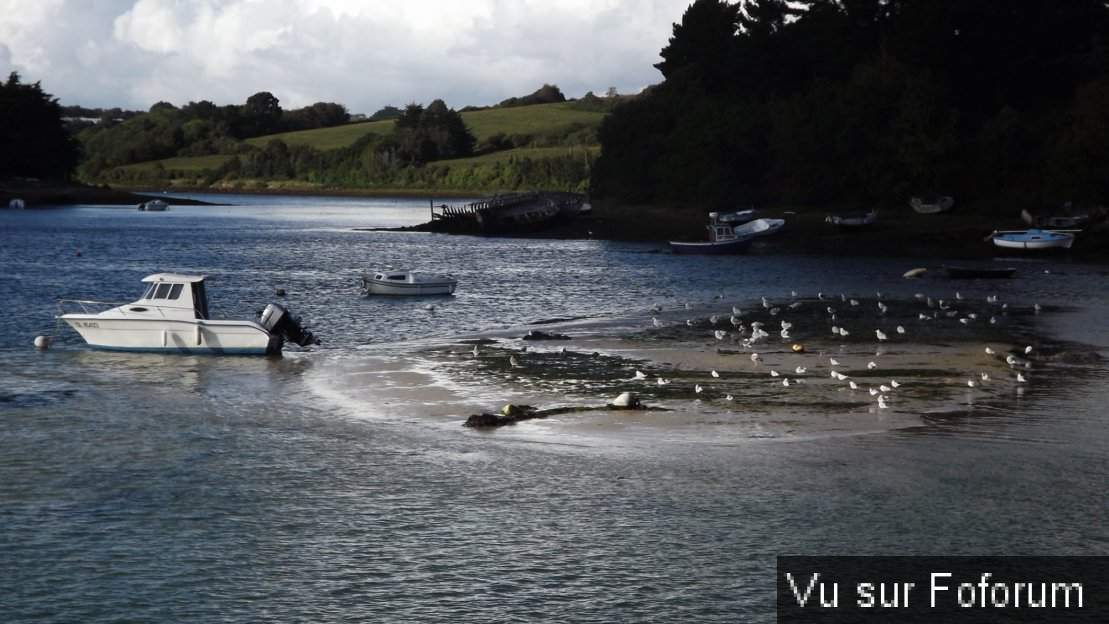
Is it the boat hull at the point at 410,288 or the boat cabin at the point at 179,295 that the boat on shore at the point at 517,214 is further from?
the boat cabin at the point at 179,295

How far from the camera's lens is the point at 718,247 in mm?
76500

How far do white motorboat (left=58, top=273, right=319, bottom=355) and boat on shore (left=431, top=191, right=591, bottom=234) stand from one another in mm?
75489

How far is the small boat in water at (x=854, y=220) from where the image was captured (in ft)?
271

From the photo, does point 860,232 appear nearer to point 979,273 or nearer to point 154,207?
point 979,273

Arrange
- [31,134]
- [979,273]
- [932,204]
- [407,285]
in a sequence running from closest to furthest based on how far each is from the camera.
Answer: [407,285] → [979,273] → [932,204] → [31,134]

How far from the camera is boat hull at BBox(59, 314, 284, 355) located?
3331 centimetres

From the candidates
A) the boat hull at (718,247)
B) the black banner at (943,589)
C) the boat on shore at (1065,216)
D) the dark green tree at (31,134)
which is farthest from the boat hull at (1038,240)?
the dark green tree at (31,134)

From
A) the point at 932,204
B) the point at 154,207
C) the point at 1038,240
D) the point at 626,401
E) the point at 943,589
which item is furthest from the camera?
the point at 154,207

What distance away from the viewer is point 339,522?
1730cm

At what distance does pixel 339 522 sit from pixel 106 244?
83255mm

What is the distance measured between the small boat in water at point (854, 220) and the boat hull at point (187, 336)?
186ft

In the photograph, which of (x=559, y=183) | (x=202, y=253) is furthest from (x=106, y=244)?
(x=559, y=183)

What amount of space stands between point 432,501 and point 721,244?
59.7 metres

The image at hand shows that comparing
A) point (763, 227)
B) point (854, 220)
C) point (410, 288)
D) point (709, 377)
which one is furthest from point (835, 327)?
point (854, 220)
